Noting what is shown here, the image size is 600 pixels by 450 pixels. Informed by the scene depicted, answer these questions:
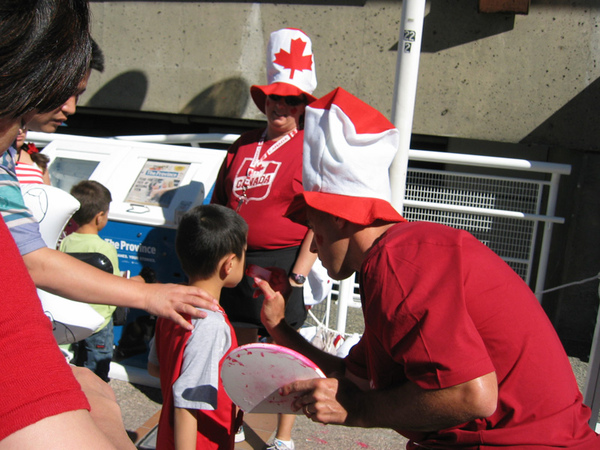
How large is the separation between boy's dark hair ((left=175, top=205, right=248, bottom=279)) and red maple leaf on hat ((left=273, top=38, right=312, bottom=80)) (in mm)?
1175

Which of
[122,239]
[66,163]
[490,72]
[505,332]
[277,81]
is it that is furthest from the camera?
[490,72]

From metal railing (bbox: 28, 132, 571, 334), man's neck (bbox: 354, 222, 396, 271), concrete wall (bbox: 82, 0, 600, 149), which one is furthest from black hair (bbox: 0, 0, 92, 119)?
concrete wall (bbox: 82, 0, 600, 149)

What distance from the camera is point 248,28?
561cm

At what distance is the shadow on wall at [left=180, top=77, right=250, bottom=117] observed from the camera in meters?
5.77

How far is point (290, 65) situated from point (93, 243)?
1597 millimetres

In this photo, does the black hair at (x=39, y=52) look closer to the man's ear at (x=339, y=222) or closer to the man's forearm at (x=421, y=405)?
Answer: the man's ear at (x=339, y=222)

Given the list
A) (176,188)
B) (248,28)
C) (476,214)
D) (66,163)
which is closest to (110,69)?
(248,28)

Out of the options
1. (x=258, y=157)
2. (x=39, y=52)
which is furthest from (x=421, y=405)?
(x=258, y=157)

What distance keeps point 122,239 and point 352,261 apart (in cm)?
245

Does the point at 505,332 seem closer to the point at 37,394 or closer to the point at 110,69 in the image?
the point at 37,394

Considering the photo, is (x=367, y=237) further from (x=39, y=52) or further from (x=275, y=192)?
(x=275, y=192)

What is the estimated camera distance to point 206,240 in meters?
2.17

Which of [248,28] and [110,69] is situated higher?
[248,28]

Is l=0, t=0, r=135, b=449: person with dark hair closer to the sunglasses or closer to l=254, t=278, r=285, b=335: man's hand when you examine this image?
l=254, t=278, r=285, b=335: man's hand
